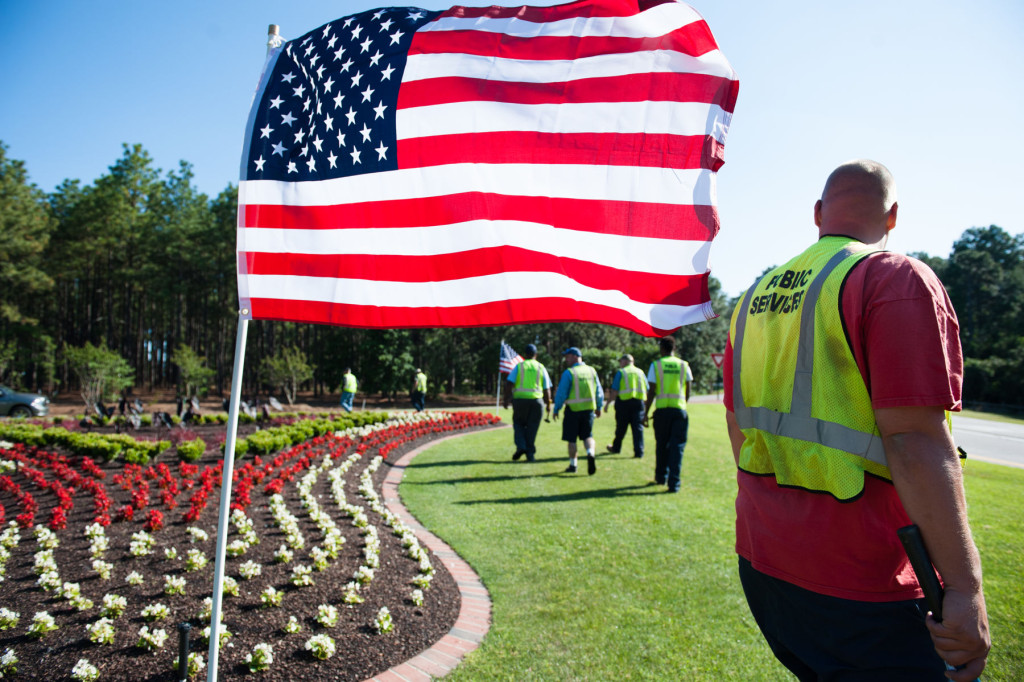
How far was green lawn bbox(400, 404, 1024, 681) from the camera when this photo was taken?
362cm

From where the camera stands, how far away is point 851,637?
1585 mm

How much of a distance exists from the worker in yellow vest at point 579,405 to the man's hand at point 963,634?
766cm

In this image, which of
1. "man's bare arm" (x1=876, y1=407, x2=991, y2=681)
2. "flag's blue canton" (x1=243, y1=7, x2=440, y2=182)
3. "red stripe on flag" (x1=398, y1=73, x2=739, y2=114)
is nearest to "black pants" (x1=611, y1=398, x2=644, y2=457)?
"red stripe on flag" (x1=398, y1=73, x2=739, y2=114)

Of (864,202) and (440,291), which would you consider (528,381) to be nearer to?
(440,291)

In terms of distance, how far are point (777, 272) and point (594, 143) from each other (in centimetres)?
126

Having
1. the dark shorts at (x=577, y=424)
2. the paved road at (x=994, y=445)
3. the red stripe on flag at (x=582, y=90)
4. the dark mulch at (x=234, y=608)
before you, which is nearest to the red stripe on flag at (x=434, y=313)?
the red stripe on flag at (x=582, y=90)

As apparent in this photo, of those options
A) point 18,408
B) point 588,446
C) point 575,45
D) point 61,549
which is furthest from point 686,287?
point 18,408

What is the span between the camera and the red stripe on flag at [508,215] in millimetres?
2809

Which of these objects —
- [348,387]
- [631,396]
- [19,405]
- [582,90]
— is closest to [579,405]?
[631,396]

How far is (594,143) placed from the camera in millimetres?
2914

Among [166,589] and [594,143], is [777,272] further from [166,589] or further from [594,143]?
[166,589]

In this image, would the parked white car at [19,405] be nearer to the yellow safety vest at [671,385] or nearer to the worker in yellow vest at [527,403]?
the worker in yellow vest at [527,403]

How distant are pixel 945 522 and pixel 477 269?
220 centimetres

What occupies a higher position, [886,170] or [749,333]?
[886,170]
